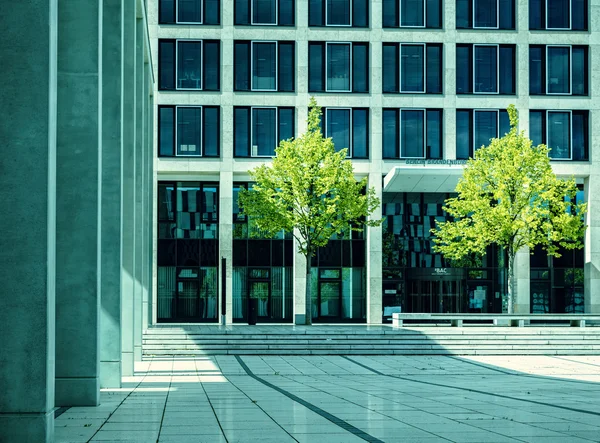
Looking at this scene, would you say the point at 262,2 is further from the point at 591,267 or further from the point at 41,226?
the point at 41,226

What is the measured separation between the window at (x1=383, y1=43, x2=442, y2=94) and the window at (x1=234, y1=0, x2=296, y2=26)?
5.22m

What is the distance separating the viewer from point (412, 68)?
46.7 metres

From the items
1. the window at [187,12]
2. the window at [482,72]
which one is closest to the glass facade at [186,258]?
the window at [187,12]

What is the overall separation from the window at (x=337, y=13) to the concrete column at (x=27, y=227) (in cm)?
3764

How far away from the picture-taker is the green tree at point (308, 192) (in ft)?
133

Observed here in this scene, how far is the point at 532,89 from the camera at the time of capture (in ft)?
155

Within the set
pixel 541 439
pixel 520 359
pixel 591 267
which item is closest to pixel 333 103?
pixel 591 267

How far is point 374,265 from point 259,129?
29.9ft

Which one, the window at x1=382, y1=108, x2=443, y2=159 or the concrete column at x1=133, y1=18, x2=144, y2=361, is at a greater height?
the window at x1=382, y1=108, x2=443, y2=159

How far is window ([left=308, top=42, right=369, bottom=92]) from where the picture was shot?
1821 inches

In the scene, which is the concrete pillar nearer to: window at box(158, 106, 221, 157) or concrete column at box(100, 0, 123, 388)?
window at box(158, 106, 221, 157)

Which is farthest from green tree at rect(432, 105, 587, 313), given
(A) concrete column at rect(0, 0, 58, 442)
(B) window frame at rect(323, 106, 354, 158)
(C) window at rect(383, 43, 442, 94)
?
(A) concrete column at rect(0, 0, 58, 442)

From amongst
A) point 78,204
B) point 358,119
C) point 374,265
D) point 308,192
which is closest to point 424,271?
point 374,265

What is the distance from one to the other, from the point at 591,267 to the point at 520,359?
18979mm
